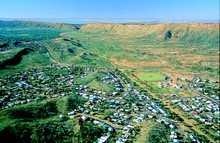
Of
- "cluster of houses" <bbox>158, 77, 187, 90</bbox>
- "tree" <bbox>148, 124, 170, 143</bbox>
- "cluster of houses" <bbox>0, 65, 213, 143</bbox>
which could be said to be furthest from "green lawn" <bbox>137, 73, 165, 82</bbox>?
"tree" <bbox>148, 124, 170, 143</bbox>

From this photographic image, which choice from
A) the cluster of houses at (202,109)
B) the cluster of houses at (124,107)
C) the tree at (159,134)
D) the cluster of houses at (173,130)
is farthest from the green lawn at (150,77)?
the tree at (159,134)

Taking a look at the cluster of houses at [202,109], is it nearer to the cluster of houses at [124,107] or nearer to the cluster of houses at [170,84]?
the cluster of houses at [124,107]

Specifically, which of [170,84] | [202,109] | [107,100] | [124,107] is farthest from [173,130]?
[170,84]

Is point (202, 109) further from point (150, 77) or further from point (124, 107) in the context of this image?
point (150, 77)

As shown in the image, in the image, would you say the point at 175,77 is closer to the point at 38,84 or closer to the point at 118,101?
the point at 118,101

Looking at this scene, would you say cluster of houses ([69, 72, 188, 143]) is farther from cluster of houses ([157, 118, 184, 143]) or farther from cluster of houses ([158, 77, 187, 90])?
cluster of houses ([158, 77, 187, 90])
